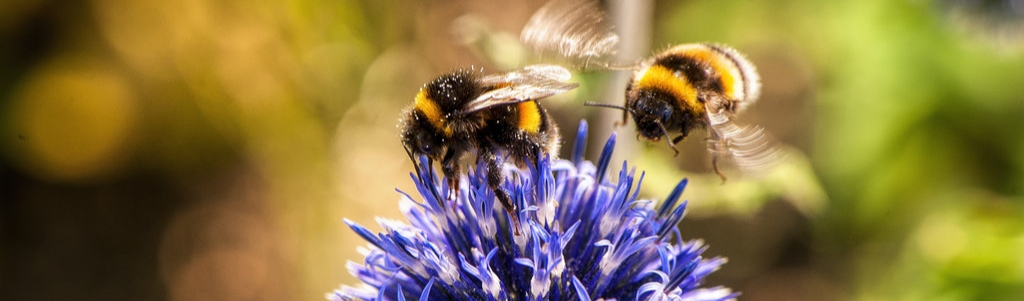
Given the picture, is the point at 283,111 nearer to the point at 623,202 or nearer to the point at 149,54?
the point at 149,54

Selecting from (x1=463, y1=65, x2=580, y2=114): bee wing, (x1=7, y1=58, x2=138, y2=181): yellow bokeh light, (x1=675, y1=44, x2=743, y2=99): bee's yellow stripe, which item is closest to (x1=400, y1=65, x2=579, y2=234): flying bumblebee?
(x1=463, y1=65, x2=580, y2=114): bee wing

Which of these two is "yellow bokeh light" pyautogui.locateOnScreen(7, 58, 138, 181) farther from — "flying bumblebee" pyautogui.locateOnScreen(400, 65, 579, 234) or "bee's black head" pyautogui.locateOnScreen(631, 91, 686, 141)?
A: "bee's black head" pyautogui.locateOnScreen(631, 91, 686, 141)

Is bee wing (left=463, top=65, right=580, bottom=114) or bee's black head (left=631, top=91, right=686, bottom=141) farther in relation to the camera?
bee's black head (left=631, top=91, right=686, bottom=141)

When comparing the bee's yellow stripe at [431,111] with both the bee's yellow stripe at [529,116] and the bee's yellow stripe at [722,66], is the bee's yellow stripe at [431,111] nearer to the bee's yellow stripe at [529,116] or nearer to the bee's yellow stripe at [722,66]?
the bee's yellow stripe at [529,116]


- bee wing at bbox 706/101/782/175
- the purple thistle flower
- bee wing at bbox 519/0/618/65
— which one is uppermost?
bee wing at bbox 519/0/618/65

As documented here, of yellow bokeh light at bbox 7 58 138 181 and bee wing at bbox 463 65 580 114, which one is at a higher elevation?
yellow bokeh light at bbox 7 58 138 181

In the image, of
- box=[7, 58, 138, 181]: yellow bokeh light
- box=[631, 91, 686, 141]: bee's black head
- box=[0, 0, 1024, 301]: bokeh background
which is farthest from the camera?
box=[7, 58, 138, 181]: yellow bokeh light

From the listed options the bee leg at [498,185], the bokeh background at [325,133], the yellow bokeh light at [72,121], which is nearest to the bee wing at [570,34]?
the bee leg at [498,185]

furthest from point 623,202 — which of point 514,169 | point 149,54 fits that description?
point 149,54
